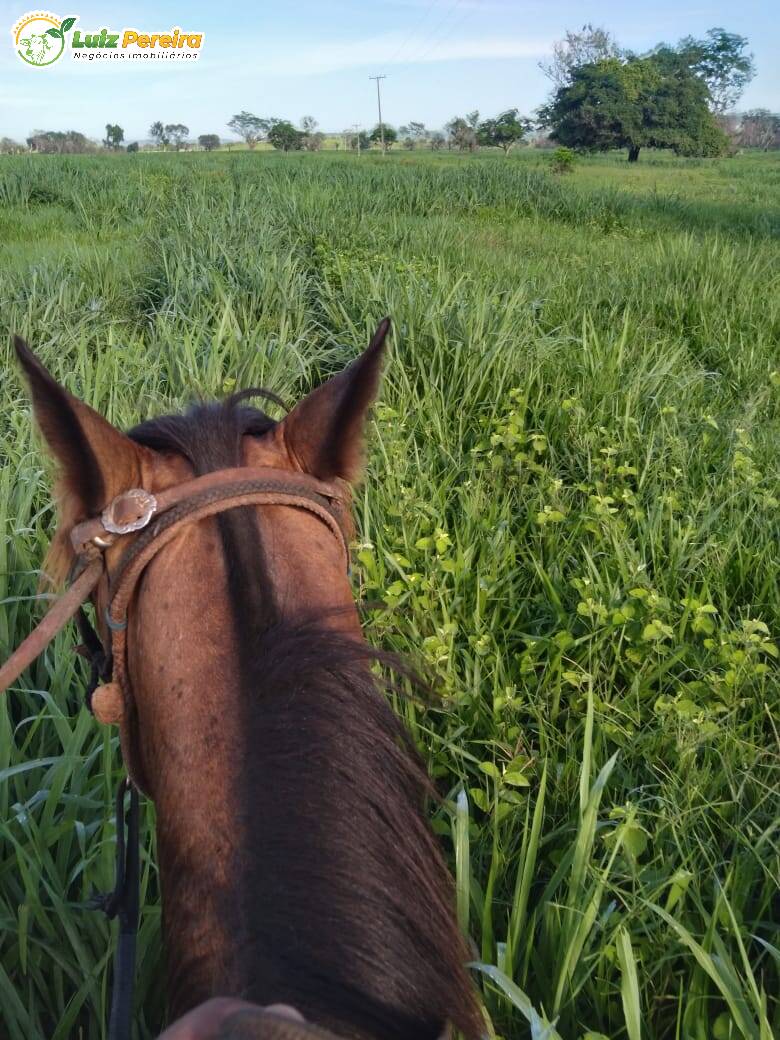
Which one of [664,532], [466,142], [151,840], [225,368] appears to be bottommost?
[151,840]

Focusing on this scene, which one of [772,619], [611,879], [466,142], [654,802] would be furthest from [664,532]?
[466,142]

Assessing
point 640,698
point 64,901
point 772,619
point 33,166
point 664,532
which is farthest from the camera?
point 33,166

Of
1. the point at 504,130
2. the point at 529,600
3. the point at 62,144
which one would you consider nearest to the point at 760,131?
the point at 504,130

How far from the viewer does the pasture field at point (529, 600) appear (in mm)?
1506

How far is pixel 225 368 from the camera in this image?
396 centimetres

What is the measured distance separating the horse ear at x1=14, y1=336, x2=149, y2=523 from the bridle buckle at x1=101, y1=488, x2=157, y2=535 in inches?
1.0

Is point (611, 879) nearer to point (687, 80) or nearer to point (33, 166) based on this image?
point (33, 166)

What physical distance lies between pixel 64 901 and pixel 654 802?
1.37 m

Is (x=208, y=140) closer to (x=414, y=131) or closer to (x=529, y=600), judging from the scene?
(x=414, y=131)

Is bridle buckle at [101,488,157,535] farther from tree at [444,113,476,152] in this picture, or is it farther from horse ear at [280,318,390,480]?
tree at [444,113,476,152]

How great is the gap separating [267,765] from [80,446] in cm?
46

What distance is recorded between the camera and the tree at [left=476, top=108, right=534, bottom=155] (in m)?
55.5

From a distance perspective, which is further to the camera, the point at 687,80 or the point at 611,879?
the point at 687,80

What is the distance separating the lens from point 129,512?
953mm
